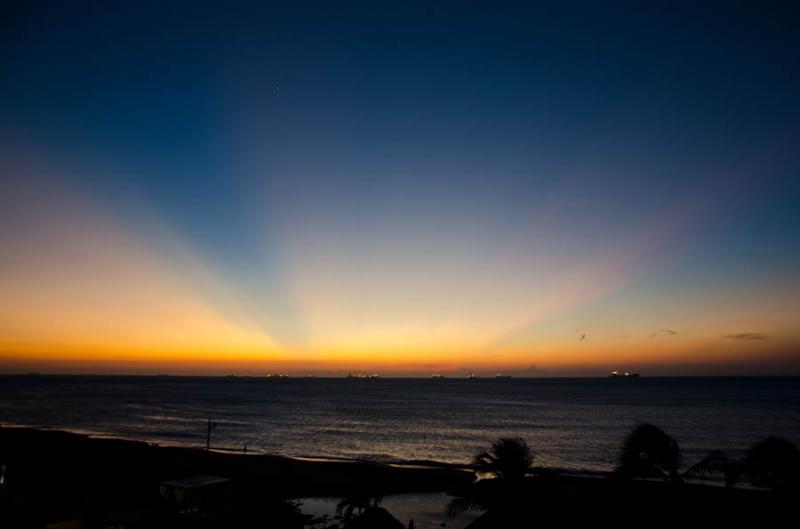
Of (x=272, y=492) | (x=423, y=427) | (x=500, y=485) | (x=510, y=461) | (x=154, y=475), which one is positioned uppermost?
(x=510, y=461)

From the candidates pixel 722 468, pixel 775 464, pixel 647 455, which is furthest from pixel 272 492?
pixel 775 464

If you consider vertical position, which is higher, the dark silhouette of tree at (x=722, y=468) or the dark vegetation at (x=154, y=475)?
the dark silhouette of tree at (x=722, y=468)

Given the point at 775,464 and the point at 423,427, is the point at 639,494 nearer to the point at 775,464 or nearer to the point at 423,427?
the point at 775,464

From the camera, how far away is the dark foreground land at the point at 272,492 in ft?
39.8

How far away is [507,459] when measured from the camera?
41.8 feet

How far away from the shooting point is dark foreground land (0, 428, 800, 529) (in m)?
12.1

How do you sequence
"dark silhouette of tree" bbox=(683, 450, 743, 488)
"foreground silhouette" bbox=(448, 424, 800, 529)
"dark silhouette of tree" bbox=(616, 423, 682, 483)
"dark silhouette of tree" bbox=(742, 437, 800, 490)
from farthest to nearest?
1. "dark silhouette of tree" bbox=(616, 423, 682, 483)
2. "dark silhouette of tree" bbox=(683, 450, 743, 488)
3. "dark silhouette of tree" bbox=(742, 437, 800, 490)
4. "foreground silhouette" bbox=(448, 424, 800, 529)

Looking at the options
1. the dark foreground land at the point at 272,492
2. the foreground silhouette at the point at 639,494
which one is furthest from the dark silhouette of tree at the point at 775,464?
the dark foreground land at the point at 272,492

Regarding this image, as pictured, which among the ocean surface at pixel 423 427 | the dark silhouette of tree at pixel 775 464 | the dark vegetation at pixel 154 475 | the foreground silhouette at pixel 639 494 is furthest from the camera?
the ocean surface at pixel 423 427

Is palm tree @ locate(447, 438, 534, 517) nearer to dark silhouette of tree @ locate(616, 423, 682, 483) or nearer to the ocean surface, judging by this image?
dark silhouette of tree @ locate(616, 423, 682, 483)

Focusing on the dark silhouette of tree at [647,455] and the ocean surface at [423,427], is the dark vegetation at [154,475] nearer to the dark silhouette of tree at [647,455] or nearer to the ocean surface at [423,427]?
the ocean surface at [423,427]

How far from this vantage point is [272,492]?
125ft

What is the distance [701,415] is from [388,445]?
72014mm

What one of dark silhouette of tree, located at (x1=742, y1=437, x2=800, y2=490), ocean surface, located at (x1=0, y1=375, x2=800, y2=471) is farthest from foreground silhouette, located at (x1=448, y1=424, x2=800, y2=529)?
ocean surface, located at (x1=0, y1=375, x2=800, y2=471)
